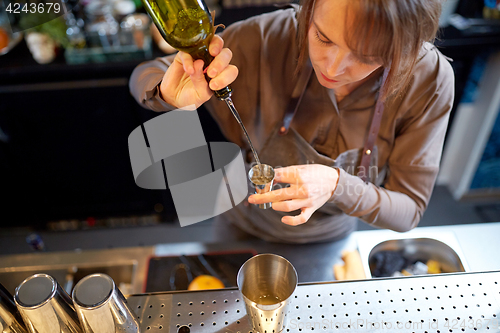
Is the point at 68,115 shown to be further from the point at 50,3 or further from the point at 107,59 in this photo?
the point at 50,3

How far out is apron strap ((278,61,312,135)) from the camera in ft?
3.90

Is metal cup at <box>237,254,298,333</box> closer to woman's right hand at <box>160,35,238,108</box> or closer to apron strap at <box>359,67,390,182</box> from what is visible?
woman's right hand at <box>160,35,238,108</box>

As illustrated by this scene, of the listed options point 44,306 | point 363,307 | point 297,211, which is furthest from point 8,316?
point 297,211

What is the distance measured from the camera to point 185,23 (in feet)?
2.71

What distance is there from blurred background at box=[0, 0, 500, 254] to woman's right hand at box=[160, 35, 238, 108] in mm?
1002

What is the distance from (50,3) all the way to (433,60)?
1.02 m

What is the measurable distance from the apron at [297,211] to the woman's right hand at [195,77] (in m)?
0.32

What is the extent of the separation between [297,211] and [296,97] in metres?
0.42

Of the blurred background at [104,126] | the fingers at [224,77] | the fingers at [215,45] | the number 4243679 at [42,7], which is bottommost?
the blurred background at [104,126]

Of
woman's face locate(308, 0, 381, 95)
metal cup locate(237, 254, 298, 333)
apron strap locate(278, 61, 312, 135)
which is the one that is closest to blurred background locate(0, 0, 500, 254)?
apron strap locate(278, 61, 312, 135)

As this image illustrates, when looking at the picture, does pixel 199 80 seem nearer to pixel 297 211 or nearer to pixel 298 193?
pixel 298 193

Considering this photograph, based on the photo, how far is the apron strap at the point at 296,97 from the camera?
119 cm

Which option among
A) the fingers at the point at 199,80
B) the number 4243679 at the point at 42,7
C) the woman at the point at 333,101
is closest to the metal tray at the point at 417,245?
the woman at the point at 333,101

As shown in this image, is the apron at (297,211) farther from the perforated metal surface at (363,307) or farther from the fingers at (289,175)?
the perforated metal surface at (363,307)
